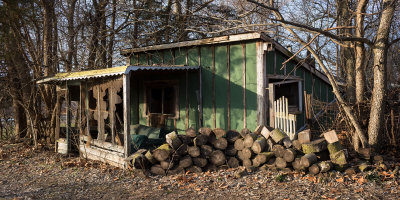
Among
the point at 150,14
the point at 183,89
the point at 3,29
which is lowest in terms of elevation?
the point at 183,89

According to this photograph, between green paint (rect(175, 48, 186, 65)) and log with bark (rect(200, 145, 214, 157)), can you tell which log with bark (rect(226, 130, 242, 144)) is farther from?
green paint (rect(175, 48, 186, 65))

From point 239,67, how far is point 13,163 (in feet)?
22.9

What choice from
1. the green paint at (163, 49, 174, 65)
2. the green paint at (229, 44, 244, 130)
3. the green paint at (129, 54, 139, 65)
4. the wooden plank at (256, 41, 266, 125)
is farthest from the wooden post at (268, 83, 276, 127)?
the green paint at (129, 54, 139, 65)

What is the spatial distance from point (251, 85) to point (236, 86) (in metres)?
0.48

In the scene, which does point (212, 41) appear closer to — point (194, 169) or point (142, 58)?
point (142, 58)

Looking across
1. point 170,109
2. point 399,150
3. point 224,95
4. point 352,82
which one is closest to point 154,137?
point 170,109

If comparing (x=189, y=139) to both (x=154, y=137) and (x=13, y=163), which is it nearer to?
(x=154, y=137)

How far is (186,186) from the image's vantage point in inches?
238

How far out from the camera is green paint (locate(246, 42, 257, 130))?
8234 millimetres

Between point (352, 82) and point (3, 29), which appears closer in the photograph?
point (3, 29)

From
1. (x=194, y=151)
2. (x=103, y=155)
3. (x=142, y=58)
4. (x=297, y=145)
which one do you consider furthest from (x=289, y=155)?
(x=142, y=58)

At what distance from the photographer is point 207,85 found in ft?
30.1

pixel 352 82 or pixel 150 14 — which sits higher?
pixel 150 14

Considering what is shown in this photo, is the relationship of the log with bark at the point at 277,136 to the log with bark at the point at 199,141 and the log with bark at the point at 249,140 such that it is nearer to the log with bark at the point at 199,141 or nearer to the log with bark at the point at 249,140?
the log with bark at the point at 249,140
